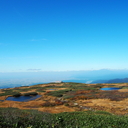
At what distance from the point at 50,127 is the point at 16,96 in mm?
38242

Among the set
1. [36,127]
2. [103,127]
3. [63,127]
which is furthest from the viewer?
[103,127]

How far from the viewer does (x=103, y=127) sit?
35.1 ft

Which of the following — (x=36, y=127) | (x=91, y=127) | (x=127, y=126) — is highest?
(x=36, y=127)

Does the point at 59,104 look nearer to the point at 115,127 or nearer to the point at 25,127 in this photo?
the point at 115,127

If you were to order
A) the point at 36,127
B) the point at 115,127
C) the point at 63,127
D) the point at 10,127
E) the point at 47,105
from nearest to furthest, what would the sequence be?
the point at 10,127 → the point at 36,127 → the point at 63,127 → the point at 115,127 → the point at 47,105

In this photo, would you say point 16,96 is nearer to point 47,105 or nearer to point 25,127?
point 47,105

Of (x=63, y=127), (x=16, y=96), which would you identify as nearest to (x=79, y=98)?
(x=16, y=96)

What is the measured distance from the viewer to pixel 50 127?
371 inches

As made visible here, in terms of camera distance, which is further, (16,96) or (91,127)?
(16,96)

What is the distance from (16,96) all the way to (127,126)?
39648mm

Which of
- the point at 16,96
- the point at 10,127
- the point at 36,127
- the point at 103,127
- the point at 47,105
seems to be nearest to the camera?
the point at 10,127

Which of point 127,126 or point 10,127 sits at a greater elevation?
point 10,127

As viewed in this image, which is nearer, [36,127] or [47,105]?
[36,127]

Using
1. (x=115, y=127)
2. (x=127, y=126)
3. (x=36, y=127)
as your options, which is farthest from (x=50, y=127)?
(x=127, y=126)
